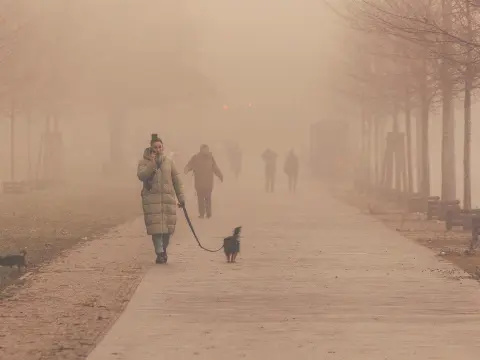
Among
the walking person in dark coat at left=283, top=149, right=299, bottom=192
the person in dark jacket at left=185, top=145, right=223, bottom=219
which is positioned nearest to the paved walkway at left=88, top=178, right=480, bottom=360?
the person in dark jacket at left=185, top=145, right=223, bottom=219

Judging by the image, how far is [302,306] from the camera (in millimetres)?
13195

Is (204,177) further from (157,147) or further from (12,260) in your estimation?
(12,260)

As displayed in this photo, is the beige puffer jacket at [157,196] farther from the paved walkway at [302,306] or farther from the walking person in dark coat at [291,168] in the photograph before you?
the walking person in dark coat at [291,168]

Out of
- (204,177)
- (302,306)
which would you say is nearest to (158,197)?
(302,306)

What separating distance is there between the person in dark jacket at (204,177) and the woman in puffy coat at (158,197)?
39.6 feet

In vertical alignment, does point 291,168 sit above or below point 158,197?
above

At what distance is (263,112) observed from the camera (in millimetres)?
144125

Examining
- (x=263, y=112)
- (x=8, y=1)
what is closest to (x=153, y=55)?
(x=8, y=1)

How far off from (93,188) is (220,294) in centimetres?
3785

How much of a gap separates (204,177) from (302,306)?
17.6m

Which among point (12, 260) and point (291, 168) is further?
point (291, 168)

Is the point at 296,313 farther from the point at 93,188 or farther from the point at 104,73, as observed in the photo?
the point at 104,73

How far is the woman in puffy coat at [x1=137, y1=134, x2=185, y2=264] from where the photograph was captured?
18.1 m

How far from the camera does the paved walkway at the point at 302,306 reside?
1046 centimetres
